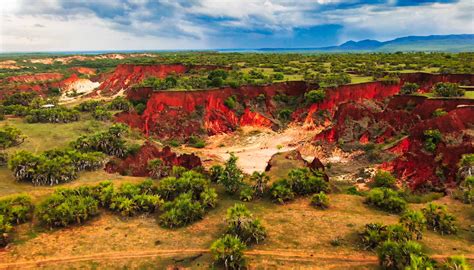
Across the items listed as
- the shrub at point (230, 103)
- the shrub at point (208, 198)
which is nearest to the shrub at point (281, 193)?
the shrub at point (208, 198)

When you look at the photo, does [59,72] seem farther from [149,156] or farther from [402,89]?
[402,89]

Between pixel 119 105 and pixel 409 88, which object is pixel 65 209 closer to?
pixel 119 105

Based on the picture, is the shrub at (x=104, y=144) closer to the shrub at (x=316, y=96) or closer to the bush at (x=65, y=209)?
the bush at (x=65, y=209)

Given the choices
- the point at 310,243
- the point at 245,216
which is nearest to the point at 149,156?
the point at 245,216

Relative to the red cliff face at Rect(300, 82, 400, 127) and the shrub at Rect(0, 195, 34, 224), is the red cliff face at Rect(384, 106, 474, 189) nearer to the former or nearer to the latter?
the red cliff face at Rect(300, 82, 400, 127)

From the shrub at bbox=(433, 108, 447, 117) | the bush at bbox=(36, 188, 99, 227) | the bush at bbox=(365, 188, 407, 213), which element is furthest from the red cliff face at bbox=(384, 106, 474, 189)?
the bush at bbox=(36, 188, 99, 227)
